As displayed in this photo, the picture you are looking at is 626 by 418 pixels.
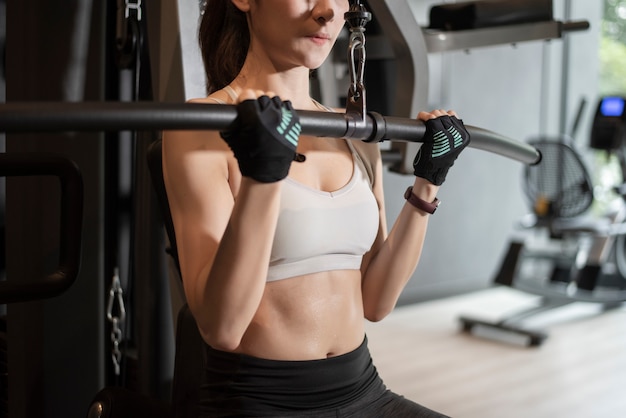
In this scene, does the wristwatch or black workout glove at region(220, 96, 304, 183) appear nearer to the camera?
black workout glove at region(220, 96, 304, 183)

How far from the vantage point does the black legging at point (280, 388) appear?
1.34 m

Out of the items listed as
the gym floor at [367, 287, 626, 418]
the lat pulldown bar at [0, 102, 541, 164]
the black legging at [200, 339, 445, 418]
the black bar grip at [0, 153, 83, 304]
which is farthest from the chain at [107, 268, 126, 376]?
the gym floor at [367, 287, 626, 418]

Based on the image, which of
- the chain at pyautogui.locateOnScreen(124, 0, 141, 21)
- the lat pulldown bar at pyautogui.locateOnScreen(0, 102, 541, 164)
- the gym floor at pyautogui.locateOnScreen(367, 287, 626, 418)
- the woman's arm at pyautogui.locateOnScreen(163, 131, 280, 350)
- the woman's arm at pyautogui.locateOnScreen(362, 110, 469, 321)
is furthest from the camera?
the gym floor at pyautogui.locateOnScreen(367, 287, 626, 418)

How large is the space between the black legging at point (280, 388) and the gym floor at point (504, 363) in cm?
201

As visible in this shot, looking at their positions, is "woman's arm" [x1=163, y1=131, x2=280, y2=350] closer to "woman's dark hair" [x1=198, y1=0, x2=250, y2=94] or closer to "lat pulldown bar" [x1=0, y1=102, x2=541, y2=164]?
"lat pulldown bar" [x1=0, y1=102, x2=541, y2=164]

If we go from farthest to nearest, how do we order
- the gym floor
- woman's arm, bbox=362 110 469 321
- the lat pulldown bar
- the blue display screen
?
1. the blue display screen
2. the gym floor
3. woman's arm, bbox=362 110 469 321
4. the lat pulldown bar

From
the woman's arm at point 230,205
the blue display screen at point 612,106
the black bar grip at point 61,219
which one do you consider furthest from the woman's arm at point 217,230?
the blue display screen at point 612,106

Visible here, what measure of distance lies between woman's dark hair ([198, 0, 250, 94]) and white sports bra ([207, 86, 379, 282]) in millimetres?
108

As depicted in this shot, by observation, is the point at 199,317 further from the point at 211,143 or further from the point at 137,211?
the point at 137,211

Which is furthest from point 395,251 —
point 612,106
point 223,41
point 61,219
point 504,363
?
point 612,106

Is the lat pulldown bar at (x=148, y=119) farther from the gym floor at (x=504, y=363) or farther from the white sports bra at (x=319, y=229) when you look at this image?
the gym floor at (x=504, y=363)

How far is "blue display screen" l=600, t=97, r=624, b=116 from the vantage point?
5.00 metres

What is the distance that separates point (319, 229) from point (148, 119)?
0.45 m

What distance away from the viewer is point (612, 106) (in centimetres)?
503
